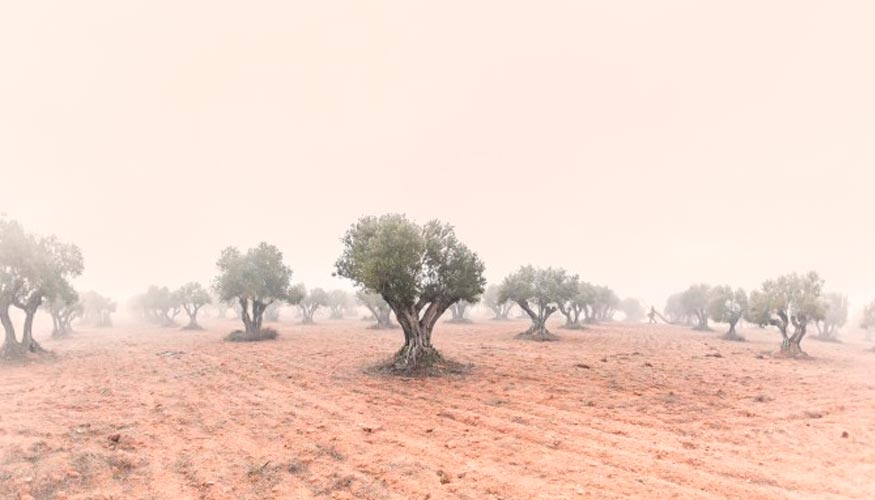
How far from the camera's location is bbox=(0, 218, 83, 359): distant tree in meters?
26.6

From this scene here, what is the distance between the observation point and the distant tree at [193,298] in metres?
59.2

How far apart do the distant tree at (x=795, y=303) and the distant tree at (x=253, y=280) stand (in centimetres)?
4231

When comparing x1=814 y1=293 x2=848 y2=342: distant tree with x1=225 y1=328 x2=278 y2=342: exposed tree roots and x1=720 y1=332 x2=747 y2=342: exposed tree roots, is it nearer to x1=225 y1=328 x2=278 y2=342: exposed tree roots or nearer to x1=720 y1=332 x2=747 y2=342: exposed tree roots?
x1=720 y1=332 x2=747 y2=342: exposed tree roots

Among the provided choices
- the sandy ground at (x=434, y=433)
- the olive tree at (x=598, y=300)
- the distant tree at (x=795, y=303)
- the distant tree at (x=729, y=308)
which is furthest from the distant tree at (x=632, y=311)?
the sandy ground at (x=434, y=433)

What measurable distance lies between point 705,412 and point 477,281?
11839 millimetres

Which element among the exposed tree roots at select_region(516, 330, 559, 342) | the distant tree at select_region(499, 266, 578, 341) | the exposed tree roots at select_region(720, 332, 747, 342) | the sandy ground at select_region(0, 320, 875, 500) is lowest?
the exposed tree roots at select_region(720, 332, 747, 342)

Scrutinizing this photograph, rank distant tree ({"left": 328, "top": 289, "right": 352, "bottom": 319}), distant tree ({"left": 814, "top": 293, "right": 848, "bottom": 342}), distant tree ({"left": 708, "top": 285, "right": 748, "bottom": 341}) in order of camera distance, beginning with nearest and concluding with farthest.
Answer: distant tree ({"left": 708, "top": 285, "right": 748, "bottom": 341}), distant tree ({"left": 814, "top": 293, "right": 848, "bottom": 342}), distant tree ({"left": 328, "top": 289, "right": 352, "bottom": 319})

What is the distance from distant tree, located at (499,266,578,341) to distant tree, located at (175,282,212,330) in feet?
→ 137

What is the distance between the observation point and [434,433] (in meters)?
13.4

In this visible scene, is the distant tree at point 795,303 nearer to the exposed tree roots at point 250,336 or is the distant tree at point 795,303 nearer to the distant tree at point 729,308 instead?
the distant tree at point 729,308

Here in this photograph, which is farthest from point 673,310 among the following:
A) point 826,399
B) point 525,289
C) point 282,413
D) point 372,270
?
point 282,413

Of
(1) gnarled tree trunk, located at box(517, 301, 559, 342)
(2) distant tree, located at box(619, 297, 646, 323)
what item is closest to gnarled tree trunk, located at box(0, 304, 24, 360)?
(1) gnarled tree trunk, located at box(517, 301, 559, 342)

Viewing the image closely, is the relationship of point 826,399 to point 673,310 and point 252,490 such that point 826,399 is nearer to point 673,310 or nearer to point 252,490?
point 252,490

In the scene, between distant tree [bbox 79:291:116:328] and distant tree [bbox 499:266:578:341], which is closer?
distant tree [bbox 499:266:578:341]
